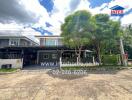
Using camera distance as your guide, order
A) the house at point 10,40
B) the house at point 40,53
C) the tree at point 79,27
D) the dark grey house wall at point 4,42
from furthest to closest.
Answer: the dark grey house wall at point 4,42, the house at point 10,40, the house at point 40,53, the tree at point 79,27

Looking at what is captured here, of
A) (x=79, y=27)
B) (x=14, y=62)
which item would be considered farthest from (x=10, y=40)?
(x=79, y=27)

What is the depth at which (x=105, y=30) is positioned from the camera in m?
18.1

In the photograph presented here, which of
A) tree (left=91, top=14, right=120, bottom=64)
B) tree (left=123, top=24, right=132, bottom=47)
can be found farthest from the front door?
tree (left=123, top=24, right=132, bottom=47)

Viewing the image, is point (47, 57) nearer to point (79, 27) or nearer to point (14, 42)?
point (14, 42)

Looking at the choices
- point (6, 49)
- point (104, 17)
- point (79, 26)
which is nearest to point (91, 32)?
point (79, 26)

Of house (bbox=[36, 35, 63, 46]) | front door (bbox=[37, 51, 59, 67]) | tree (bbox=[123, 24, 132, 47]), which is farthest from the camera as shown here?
house (bbox=[36, 35, 63, 46])

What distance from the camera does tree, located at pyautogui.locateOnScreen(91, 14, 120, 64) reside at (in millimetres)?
18212

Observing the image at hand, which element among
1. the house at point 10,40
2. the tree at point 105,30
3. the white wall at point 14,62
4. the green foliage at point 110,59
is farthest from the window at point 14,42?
the green foliage at point 110,59

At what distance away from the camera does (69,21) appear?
19078mm

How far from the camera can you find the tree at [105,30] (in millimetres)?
18212

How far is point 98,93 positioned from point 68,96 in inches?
62.7

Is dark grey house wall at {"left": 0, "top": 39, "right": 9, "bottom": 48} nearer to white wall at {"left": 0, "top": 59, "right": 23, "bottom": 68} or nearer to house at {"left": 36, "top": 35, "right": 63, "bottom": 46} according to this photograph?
white wall at {"left": 0, "top": 59, "right": 23, "bottom": 68}

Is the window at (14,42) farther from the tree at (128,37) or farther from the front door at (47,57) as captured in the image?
the tree at (128,37)

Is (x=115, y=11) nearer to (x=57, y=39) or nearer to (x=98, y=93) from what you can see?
(x=57, y=39)
